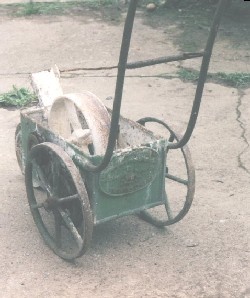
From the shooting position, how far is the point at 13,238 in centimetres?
354

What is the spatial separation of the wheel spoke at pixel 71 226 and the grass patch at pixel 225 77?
3370 millimetres

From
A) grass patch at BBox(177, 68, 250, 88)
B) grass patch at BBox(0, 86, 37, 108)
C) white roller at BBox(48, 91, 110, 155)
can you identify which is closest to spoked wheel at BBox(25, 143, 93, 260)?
white roller at BBox(48, 91, 110, 155)

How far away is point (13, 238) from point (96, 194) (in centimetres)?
69

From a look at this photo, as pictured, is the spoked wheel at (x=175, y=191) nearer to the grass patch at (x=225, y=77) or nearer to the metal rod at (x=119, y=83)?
the metal rod at (x=119, y=83)

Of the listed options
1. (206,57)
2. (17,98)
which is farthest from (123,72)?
(17,98)

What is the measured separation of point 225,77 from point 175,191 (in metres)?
2.51

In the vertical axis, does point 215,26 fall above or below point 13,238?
above

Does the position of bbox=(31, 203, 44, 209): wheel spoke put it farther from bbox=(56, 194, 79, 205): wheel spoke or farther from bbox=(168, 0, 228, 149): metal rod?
bbox=(168, 0, 228, 149): metal rod

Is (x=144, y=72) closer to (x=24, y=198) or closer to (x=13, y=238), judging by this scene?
(x=24, y=198)

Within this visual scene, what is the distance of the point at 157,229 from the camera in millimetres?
3654

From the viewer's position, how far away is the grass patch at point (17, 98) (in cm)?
552

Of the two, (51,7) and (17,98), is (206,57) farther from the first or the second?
(51,7)

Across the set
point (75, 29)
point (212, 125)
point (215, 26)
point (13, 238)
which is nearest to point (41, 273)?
point (13, 238)

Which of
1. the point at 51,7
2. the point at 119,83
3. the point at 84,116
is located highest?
the point at 119,83
